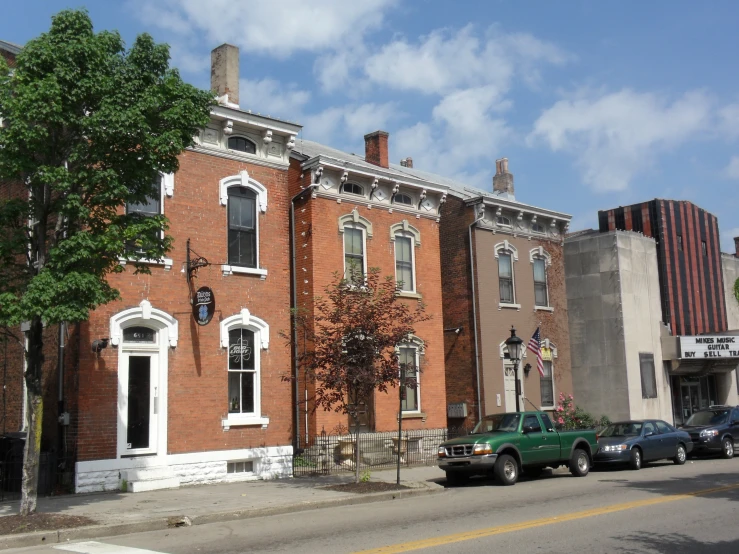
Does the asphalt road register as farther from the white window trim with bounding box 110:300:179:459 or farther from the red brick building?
the red brick building

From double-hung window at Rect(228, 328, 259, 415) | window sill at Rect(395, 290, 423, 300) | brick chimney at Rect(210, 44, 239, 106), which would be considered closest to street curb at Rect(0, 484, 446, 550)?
double-hung window at Rect(228, 328, 259, 415)

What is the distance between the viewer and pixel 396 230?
24.0 m

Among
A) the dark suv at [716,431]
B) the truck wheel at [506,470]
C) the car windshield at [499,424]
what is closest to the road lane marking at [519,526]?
the truck wheel at [506,470]

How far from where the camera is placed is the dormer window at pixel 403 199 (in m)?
24.2

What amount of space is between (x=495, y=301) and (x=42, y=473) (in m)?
15.9

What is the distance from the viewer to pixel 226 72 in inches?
852

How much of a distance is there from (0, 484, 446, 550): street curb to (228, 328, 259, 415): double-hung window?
4.93m

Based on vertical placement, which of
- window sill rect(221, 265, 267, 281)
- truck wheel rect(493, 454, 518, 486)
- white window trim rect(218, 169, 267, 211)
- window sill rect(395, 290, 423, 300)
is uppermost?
white window trim rect(218, 169, 267, 211)

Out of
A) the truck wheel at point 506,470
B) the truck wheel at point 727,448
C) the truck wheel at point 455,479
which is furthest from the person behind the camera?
the truck wheel at point 727,448

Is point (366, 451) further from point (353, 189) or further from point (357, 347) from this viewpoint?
point (353, 189)

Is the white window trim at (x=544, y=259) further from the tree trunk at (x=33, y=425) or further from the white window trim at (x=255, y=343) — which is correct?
the tree trunk at (x=33, y=425)

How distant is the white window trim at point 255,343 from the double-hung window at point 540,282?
12712mm

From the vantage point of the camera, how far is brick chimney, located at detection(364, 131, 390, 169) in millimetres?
26000

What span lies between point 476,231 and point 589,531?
55.1 ft
